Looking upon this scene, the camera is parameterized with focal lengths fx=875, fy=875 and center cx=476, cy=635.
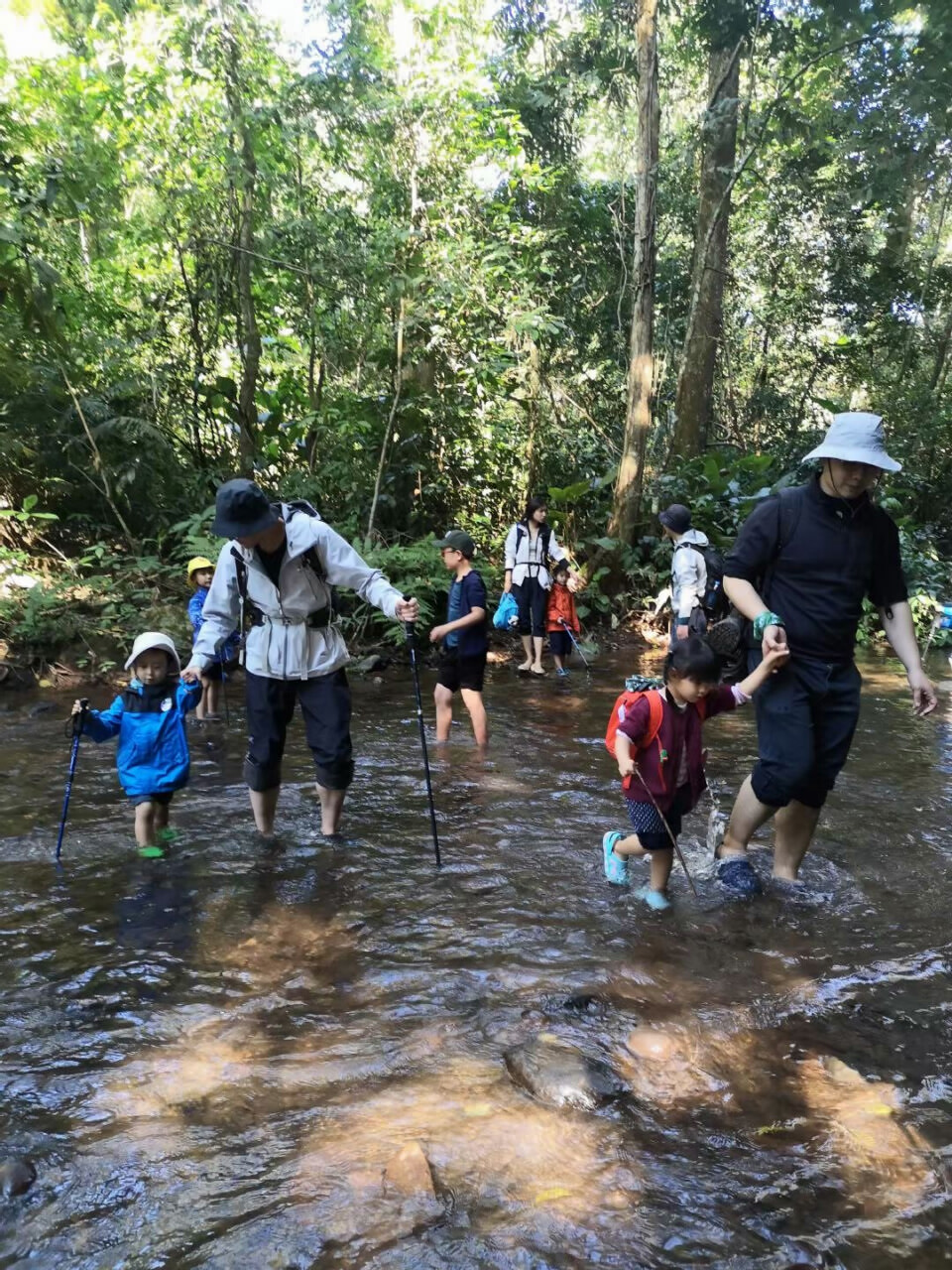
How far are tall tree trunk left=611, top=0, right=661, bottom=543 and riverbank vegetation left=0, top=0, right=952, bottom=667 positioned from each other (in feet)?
0.15

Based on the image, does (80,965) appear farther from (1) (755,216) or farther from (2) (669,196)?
(1) (755,216)

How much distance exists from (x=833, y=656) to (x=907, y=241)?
2068cm

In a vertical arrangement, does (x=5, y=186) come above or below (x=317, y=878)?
above

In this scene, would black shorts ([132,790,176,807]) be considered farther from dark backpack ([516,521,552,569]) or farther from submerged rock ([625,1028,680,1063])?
dark backpack ([516,521,552,569])

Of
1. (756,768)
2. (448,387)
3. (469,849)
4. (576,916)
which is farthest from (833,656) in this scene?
(448,387)

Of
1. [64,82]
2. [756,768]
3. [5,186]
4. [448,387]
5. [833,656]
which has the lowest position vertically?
[756,768]

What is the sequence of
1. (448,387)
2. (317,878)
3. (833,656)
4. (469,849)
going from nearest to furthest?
(833,656)
(317,878)
(469,849)
(448,387)

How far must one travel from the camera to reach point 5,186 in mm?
9320

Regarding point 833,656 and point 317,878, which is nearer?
point 833,656

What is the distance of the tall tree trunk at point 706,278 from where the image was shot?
50.4 ft

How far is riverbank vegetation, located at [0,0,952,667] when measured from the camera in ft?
39.0

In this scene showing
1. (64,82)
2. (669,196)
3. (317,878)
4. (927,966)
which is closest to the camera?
(927,966)

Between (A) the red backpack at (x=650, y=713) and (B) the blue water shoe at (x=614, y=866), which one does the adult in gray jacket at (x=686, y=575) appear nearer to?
(B) the blue water shoe at (x=614, y=866)

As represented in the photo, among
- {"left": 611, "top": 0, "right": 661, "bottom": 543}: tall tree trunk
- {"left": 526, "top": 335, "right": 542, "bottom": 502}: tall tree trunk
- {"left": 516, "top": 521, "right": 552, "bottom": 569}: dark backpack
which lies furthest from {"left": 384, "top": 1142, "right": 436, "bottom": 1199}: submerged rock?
A: {"left": 526, "top": 335, "right": 542, "bottom": 502}: tall tree trunk
